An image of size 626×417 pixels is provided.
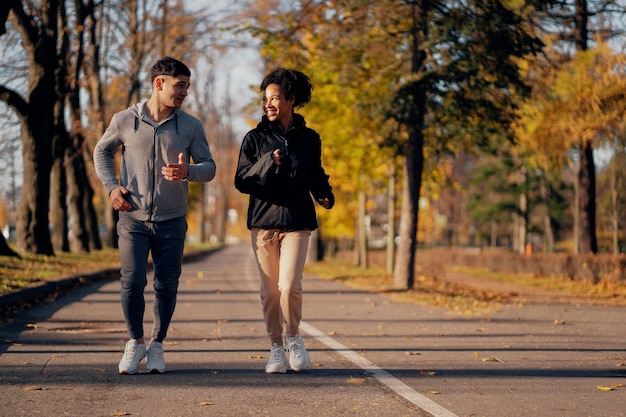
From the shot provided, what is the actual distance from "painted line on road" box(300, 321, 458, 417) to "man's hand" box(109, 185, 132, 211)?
2060mm

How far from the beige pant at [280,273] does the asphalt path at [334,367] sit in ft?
1.22

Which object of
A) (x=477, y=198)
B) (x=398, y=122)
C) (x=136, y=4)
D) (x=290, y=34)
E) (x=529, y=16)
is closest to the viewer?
(x=398, y=122)

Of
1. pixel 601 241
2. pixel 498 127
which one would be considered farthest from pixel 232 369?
pixel 601 241

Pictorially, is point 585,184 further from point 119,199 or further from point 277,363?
point 119,199

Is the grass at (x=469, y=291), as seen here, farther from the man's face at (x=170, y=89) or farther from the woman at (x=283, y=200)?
the man's face at (x=170, y=89)

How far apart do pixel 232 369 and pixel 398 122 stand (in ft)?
35.6

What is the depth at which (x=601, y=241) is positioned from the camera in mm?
57562

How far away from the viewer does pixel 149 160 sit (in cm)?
632

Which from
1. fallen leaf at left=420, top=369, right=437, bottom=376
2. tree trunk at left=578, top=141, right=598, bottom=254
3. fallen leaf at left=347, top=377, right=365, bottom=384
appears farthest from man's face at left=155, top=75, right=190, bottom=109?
tree trunk at left=578, top=141, right=598, bottom=254

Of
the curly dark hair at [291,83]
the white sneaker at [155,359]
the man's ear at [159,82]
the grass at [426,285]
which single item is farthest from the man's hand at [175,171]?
the grass at [426,285]

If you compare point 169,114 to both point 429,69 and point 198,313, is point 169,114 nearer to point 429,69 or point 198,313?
point 198,313

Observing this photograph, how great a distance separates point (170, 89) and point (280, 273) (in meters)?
1.48

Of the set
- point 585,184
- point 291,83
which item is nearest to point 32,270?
point 291,83

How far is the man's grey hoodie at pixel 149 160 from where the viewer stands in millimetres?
6297
